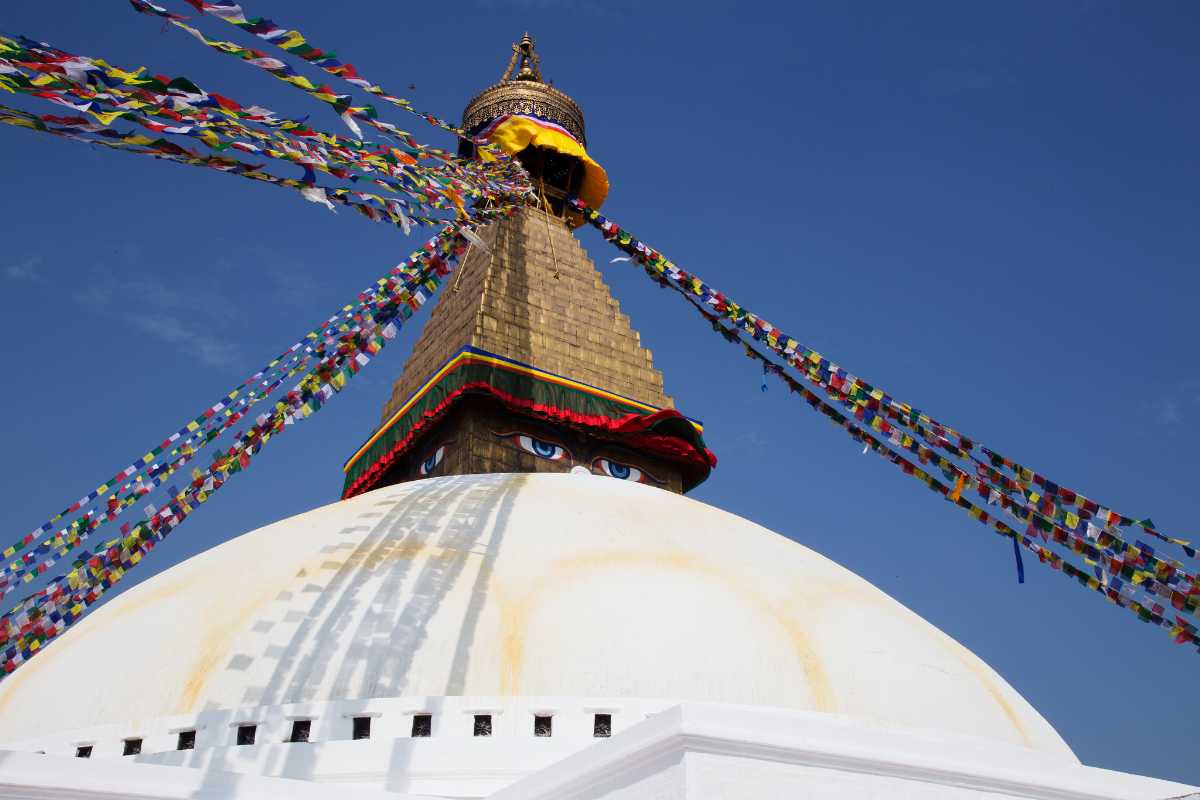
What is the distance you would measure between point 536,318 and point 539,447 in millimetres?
1416

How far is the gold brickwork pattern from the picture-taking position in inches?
362

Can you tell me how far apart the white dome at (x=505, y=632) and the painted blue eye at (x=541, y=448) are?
2951mm

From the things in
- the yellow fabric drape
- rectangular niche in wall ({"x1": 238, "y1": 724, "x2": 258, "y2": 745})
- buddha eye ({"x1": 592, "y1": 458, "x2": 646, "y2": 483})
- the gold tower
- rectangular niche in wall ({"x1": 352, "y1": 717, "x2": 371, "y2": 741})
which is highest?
the yellow fabric drape

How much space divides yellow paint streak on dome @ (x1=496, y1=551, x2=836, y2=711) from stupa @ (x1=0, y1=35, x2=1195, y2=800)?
15 mm

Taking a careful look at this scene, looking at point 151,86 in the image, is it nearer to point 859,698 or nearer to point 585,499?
point 585,499

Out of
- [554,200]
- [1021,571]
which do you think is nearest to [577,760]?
[1021,571]

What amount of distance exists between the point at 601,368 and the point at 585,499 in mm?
3501

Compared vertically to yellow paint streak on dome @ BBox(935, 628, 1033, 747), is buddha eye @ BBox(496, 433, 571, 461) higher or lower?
higher

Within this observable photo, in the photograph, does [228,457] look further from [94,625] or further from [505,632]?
[505,632]

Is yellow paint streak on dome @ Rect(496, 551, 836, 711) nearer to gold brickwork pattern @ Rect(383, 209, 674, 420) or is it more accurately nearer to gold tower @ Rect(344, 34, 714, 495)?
gold tower @ Rect(344, 34, 714, 495)

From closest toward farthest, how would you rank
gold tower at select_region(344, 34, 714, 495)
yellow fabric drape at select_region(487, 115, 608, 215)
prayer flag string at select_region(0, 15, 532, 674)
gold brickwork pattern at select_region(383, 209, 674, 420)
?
prayer flag string at select_region(0, 15, 532, 674) → gold tower at select_region(344, 34, 714, 495) → gold brickwork pattern at select_region(383, 209, 674, 420) → yellow fabric drape at select_region(487, 115, 608, 215)

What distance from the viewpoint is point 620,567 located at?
5.11 metres

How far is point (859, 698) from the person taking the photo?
4.64m

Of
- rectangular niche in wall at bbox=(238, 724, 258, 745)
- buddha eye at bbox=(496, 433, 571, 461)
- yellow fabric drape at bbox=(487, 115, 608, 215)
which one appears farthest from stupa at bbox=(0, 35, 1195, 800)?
yellow fabric drape at bbox=(487, 115, 608, 215)
